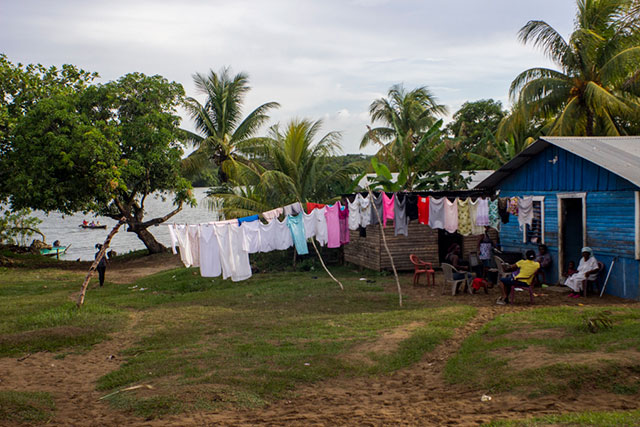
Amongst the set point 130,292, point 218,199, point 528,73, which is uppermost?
point 528,73

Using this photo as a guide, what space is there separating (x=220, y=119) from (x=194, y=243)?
54.1ft

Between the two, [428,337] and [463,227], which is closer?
[428,337]

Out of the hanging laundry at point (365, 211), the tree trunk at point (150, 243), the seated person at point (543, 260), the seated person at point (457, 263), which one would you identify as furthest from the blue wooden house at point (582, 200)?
the tree trunk at point (150, 243)

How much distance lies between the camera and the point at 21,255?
27875 millimetres

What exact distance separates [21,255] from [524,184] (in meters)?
24.7

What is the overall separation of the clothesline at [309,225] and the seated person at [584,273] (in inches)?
91.1

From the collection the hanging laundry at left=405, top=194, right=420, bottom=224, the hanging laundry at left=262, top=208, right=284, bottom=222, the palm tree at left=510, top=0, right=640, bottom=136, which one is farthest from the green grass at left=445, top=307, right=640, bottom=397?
the palm tree at left=510, top=0, right=640, bottom=136

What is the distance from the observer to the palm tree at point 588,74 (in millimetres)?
18812

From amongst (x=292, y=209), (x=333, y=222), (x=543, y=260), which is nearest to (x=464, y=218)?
(x=543, y=260)

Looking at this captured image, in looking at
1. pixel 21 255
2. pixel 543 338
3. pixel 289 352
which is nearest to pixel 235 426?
pixel 289 352

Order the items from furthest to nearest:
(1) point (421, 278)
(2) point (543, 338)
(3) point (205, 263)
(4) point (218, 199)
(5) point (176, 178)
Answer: (5) point (176, 178), (4) point (218, 199), (1) point (421, 278), (3) point (205, 263), (2) point (543, 338)

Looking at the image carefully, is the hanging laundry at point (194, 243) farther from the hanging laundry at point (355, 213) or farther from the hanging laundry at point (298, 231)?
the hanging laundry at point (355, 213)

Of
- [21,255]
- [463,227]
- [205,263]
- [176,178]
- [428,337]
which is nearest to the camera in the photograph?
[428,337]

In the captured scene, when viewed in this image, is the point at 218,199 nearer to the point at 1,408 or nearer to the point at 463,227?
the point at 463,227
